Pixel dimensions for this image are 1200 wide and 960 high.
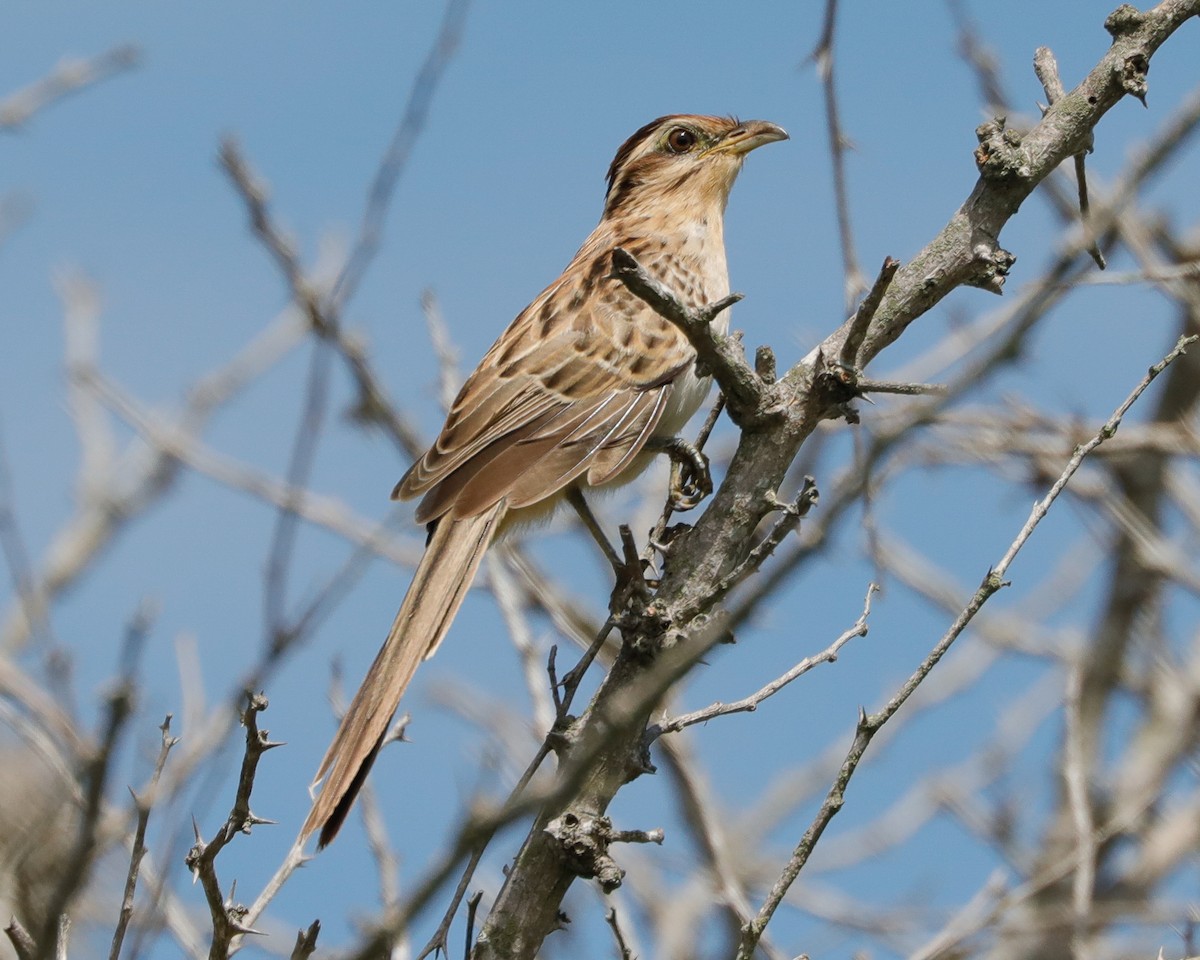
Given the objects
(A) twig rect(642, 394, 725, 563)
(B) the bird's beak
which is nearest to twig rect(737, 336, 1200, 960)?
(A) twig rect(642, 394, 725, 563)

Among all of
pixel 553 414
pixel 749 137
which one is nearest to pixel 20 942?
pixel 553 414

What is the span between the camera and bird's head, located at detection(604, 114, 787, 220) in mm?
7066

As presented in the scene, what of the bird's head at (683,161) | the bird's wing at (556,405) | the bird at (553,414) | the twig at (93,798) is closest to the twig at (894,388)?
the bird at (553,414)

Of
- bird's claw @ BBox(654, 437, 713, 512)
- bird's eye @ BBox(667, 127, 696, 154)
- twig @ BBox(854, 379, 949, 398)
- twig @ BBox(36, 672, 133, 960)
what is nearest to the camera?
twig @ BBox(36, 672, 133, 960)

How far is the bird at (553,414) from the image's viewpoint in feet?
14.4

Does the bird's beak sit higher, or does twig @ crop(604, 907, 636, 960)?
the bird's beak

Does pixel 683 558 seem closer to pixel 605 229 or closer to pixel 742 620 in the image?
pixel 742 620

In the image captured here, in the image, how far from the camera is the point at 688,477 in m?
4.87

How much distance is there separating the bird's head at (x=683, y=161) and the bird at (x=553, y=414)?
1 cm

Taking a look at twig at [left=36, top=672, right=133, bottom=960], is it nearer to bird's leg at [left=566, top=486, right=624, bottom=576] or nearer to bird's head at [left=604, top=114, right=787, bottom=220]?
bird's leg at [left=566, top=486, right=624, bottom=576]

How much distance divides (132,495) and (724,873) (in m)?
3.85

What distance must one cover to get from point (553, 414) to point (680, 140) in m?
2.37

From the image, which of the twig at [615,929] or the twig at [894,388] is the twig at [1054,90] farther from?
the twig at [615,929]

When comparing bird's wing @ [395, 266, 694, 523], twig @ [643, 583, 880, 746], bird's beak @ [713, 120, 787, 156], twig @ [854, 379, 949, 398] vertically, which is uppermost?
bird's beak @ [713, 120, 787, 156]
